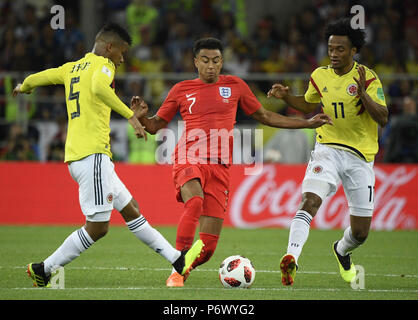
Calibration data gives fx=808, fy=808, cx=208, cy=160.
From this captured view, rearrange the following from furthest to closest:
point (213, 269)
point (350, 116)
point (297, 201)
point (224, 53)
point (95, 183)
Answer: point (224, 53), point (297, 201), point (213, 269), point (350, 116), point (95, 183)

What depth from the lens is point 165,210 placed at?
1586cm

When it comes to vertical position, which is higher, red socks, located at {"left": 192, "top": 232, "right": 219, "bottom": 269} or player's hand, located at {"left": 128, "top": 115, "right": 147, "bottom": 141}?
player's hand, located at {"left": 128, "top": 115, "right": 147, "bottom": 141}

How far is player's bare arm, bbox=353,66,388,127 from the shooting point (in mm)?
8094

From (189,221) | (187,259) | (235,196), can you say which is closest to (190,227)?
(189,221)

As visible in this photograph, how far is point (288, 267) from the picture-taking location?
25.2 feet

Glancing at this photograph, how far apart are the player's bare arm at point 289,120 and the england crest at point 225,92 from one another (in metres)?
0.39

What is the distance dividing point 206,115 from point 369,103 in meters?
1.66

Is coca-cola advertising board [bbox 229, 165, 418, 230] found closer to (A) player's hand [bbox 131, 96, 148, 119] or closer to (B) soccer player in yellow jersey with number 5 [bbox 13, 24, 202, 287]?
(A) player's hand [bbox 131, 96, 148, 119]

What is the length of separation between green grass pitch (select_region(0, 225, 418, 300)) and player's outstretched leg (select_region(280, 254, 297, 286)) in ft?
0.33

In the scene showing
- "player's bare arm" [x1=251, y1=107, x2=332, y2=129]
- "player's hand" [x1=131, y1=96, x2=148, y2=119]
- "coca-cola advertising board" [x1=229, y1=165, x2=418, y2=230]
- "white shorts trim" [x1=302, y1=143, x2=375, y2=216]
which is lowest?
"coca-cola advertising board" [x1=229, y1=165, x2=418, y2=230]

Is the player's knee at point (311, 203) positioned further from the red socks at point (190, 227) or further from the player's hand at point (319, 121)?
the red socks at point (190, 227)

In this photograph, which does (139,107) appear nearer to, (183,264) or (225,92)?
(225,92)

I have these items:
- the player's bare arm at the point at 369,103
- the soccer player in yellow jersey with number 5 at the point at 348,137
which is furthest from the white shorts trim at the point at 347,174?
the player's bare arm at the point at 369,103

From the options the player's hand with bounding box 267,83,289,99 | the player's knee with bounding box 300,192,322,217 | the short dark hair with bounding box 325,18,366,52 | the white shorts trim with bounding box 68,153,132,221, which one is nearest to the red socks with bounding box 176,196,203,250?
the white shorts trim with bounding box 68,153,132,221
